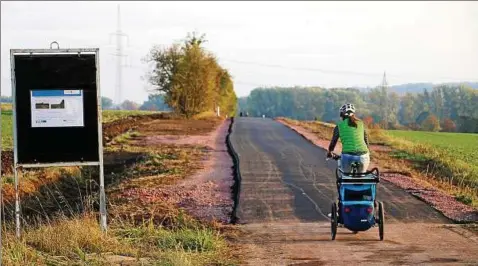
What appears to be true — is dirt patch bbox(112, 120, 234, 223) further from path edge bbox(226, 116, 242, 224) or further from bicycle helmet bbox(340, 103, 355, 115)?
bicycle helmet bbox(340, 103, 355, 115)

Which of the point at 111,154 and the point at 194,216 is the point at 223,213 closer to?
the point at 194,216

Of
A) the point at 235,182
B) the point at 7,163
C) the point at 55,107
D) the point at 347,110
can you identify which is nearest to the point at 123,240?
the point at 55,107

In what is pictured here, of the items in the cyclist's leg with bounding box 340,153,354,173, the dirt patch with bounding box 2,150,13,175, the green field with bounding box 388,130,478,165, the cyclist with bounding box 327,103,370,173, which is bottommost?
the dirt patch with bounding box 2,150,13,175

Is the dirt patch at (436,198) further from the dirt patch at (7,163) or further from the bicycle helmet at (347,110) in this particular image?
the dirt patch at (7,163)

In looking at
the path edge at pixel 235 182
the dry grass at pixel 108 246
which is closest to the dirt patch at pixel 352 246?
the dry grass at pixel 108 246

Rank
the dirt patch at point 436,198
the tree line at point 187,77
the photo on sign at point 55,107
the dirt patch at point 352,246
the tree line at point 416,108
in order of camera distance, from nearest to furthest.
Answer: the dirt patch at point 352,246, the photo on sign at point 55,107, the dirt patch at point 436,198, the tree line at point 416,108, the tree line at point 187,77

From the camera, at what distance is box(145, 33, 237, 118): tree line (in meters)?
58.9

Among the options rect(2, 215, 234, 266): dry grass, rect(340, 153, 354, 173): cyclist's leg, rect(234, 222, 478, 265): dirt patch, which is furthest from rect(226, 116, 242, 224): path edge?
rect(340, 153, 354, 173): cyclist's leg

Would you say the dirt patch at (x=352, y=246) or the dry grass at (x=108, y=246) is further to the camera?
the dirt patch at (x=352, y=246)

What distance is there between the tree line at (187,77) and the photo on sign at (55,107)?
47.7 meters

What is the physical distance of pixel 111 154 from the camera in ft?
93.7

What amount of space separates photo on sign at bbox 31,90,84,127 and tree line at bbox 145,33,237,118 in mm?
47697

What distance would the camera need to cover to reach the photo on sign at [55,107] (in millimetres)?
11094

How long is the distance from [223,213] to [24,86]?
15.6 feet
